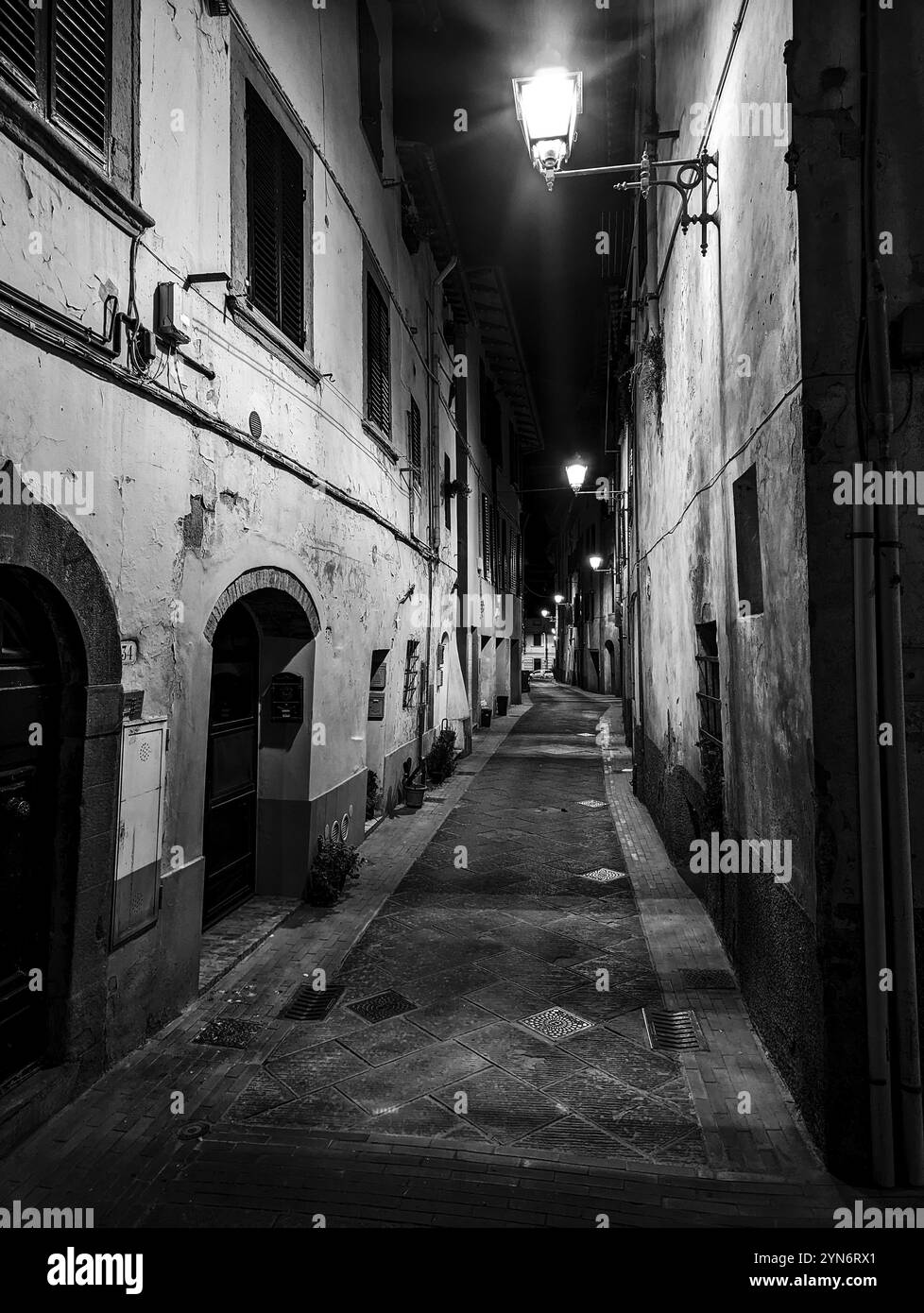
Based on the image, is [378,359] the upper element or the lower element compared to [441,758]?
upper

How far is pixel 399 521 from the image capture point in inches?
464

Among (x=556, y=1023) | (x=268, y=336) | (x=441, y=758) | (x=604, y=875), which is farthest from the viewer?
(x=441, y=758)

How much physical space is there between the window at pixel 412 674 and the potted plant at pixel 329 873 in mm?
4928

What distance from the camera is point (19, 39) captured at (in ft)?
12.4

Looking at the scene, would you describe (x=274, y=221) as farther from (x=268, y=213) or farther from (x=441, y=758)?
(x=441, y=758)

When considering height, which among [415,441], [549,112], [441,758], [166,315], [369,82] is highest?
[369,82]

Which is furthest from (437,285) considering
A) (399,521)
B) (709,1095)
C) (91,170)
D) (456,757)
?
(709,1095)

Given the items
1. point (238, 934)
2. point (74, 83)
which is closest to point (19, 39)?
point (74, 83)

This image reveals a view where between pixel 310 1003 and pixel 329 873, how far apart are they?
83.8 inches

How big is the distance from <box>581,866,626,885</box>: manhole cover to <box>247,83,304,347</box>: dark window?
640cm

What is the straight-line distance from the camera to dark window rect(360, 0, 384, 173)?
9.73 metres

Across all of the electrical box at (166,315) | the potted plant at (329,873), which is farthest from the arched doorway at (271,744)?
the electrical box at (166,315)

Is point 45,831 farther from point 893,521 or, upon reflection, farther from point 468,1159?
point 893,521
